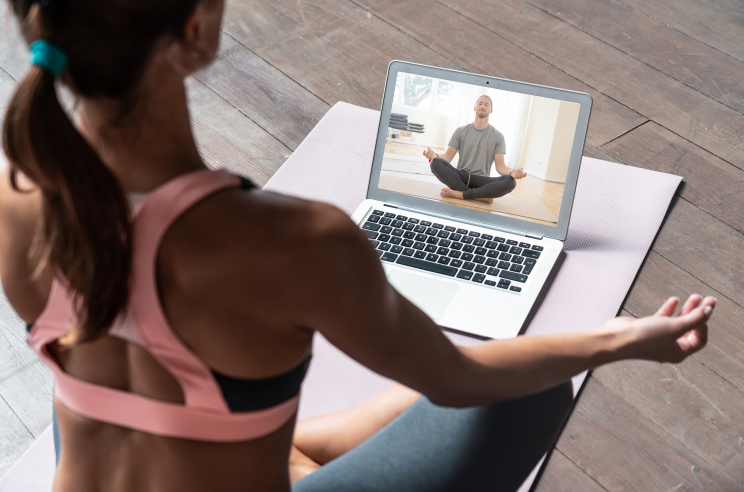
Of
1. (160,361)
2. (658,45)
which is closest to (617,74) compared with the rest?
(658,45)

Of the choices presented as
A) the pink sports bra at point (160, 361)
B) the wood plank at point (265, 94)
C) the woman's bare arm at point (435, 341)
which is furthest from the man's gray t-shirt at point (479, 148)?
the pink sports bra at point (160, 361)

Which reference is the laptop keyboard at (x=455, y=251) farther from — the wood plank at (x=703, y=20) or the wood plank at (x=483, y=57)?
the wood plank at (x=703, y=20)

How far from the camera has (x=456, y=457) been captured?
0.85m

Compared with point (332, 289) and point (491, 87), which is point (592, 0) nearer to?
point (491, 87)

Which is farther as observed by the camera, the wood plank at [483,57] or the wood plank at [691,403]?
the wood plank at [483,57]

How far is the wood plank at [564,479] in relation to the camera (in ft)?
3.73

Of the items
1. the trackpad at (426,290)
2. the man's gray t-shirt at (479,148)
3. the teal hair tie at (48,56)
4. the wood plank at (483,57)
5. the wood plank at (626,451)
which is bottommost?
the wood plank at (626,451)

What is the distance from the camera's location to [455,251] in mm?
1306

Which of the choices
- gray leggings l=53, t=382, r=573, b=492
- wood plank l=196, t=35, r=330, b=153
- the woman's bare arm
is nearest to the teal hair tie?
the woman's bare arm

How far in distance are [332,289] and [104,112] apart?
0.24 meters

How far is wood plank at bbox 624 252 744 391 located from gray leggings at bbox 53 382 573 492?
1.66ft

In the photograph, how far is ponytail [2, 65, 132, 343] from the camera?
53cm

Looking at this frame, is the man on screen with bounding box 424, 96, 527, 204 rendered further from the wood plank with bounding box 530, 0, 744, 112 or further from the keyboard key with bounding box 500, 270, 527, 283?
the wood plank with bounding box 530, 0, 744, 112

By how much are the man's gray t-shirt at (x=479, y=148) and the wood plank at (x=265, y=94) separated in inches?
23.3
